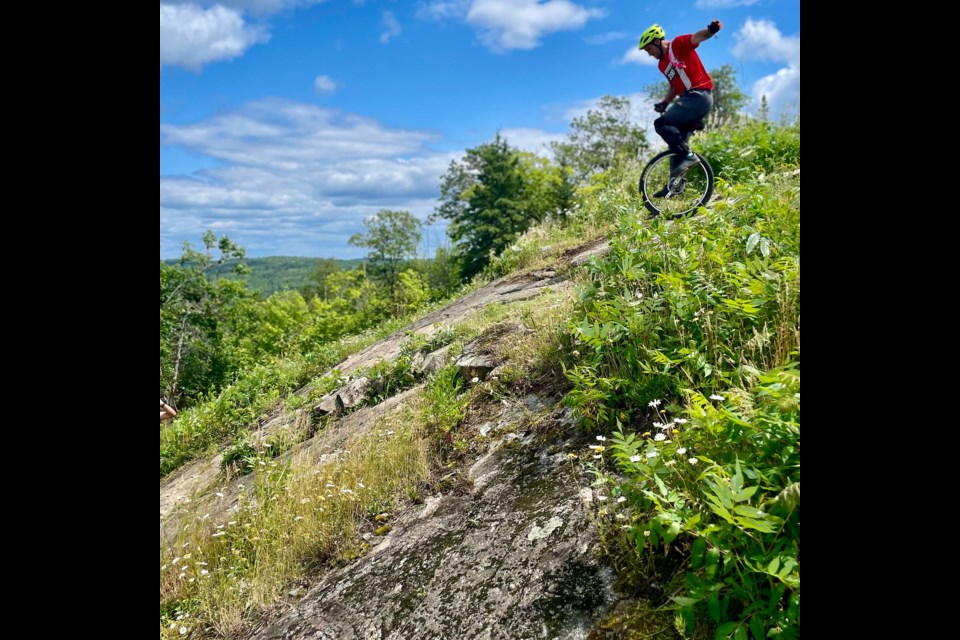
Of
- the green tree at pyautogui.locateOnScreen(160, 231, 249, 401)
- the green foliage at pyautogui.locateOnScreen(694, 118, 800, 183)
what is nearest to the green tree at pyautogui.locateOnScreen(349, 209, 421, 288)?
the green tree at pyautogui.locateOnScreen(160, 231, 249, 401)

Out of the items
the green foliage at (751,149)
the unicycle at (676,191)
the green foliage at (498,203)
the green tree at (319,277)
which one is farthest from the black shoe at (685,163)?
the green tree at (319,277)

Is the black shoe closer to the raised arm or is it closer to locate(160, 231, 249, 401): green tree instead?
the raised arm

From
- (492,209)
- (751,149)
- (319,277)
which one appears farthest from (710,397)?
→ (319,277)

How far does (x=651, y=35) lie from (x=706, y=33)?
2.43 feet

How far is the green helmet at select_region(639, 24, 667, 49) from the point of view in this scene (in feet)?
25.4

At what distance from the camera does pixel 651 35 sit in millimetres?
7742

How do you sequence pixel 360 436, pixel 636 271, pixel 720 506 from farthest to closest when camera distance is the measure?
pixel 360 436 → pixel 636 271 → pixel 720 506

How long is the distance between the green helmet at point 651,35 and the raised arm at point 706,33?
454mm

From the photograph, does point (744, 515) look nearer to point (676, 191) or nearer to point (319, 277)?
point (676, 191)
